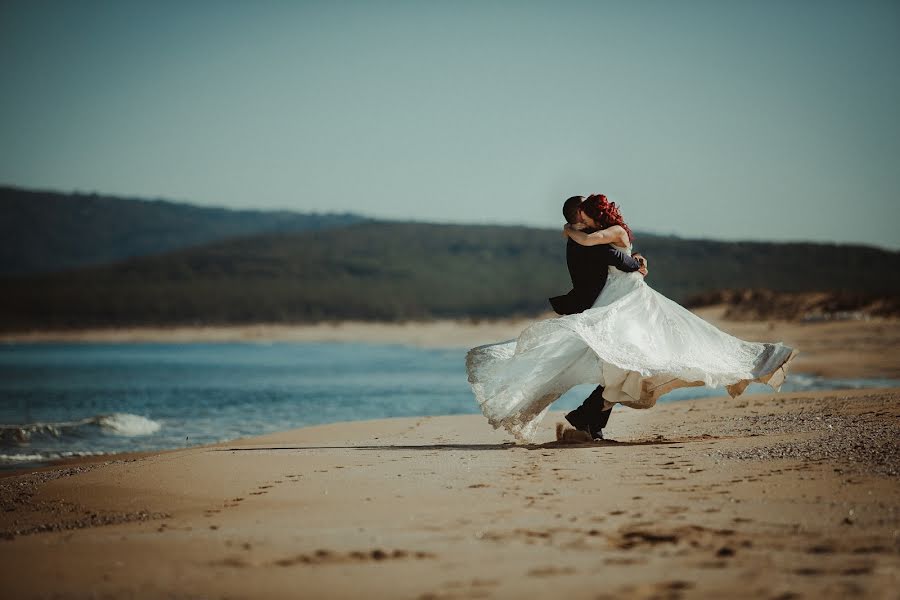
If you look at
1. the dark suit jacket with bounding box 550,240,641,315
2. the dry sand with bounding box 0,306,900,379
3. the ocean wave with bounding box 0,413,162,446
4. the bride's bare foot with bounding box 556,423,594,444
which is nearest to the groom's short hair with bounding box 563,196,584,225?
the dark suit jacket with bounding box 550,240,641,315

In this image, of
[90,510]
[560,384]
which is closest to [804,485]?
[560,384]

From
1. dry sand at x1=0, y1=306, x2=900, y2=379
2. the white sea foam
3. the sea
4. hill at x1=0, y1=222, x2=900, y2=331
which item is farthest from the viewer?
hill at x1=0, y1=222, x2=900, y2=331

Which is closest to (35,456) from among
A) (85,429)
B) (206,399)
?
(85,429)

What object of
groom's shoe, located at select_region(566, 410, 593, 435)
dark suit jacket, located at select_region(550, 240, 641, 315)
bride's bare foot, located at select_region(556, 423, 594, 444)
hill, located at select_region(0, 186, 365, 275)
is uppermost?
hill, located at select_region(0, 186, 365, 275)

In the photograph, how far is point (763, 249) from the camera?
76.9 meters

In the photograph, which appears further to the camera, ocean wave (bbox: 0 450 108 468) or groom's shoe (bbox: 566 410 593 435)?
ocean wave (bbox: 0 450 108 468)

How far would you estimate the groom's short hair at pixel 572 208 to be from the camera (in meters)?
7.50

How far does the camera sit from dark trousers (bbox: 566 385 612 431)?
295 inches

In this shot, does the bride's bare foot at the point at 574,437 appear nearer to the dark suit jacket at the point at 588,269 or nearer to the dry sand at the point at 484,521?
the dry sand at the point at 484,521

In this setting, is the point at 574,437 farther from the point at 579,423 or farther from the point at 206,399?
the point at 206,399

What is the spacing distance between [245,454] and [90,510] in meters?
2.02

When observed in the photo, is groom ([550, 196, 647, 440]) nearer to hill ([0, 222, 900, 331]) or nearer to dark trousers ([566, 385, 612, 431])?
dark trousers ([566, 385, 612, 431])

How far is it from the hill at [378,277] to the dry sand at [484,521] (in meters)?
51.2

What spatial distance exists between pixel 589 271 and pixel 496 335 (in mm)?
33100
